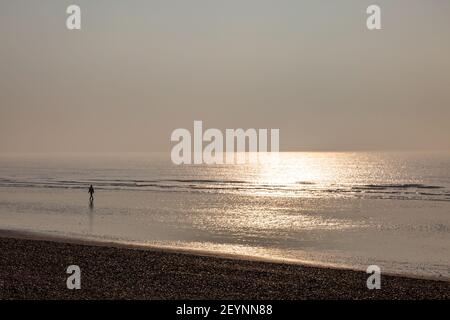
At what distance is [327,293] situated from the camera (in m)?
15.8

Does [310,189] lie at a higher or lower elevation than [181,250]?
lower

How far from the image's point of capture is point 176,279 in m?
17.1

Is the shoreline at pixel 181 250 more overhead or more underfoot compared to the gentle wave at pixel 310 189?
more overhead

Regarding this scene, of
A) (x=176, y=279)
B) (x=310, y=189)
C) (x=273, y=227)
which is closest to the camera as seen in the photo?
(x=176, y=279)

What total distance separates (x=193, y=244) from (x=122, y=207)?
22.1m

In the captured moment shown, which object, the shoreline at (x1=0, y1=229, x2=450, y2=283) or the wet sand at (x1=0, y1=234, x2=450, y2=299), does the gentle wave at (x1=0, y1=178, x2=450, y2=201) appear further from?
the wet sand at (x1=0, y1=234, x2=450, y2=299)

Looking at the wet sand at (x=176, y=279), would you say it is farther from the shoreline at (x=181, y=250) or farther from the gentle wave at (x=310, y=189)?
the gentle wave at (x=310, y=189)

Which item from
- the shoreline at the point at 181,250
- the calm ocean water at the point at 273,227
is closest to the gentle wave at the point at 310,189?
the calm ocean water at the point at 273,227

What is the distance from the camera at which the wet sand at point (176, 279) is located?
48.8 ft

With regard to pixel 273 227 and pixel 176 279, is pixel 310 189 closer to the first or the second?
pixel 273 227

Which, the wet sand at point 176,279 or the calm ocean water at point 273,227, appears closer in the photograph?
the wet sand at point 176,279

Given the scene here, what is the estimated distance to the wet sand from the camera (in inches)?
585

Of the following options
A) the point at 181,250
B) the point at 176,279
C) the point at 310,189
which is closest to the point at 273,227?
the point at 181,250

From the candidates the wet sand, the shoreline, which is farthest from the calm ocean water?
the wet sand
